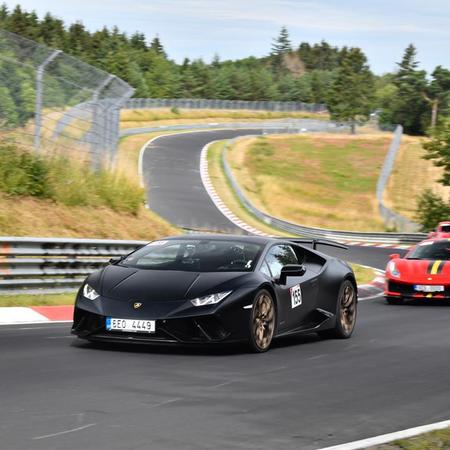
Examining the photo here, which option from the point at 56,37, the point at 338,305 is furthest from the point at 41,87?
the point at 56,37

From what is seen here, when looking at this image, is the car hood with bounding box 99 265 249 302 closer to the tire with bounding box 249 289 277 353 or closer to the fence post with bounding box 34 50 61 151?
the tire with bounding box 249 289 277 353

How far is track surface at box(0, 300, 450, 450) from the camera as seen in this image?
20.5 ft

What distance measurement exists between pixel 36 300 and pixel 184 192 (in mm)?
43157

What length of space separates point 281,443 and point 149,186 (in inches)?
2030

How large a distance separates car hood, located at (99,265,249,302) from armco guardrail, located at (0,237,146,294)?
4.77m

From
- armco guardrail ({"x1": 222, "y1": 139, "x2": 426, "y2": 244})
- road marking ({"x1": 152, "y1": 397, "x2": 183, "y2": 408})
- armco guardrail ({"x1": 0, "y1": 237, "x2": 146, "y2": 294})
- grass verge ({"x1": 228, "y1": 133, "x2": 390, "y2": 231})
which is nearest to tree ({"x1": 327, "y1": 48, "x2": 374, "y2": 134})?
grass verge ({"x1": 228, "y1": 133, "x2": 390, "y2": 231})

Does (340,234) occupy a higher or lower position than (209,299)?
lower

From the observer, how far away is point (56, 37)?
151250 mm

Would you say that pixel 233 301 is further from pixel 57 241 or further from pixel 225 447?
pixel 57 241

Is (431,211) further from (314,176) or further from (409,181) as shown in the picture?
(314,176)

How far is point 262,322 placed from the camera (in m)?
10.5

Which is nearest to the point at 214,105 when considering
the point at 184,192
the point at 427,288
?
the point at 184,192

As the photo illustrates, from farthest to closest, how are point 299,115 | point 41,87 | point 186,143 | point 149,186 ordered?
1. point 299,115
2. point 186,143
3. point 149,186
4. point 41,87

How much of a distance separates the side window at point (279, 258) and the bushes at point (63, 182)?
8810 mm
